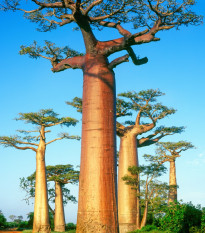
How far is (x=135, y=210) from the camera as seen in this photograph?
14945mm

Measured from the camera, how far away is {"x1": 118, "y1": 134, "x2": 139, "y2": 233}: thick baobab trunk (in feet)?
48.4

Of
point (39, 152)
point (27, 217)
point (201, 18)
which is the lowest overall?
point (27, 217)

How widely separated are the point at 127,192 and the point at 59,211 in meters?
6.34

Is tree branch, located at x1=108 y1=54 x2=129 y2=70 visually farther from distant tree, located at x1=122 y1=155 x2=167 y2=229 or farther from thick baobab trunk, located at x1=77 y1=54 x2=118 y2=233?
distant tree, located at x1=122 y1=155 x2=167 y2=229

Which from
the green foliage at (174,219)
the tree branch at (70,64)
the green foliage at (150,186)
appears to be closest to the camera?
the tree branch at (70,64)

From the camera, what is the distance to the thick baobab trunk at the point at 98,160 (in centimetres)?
518

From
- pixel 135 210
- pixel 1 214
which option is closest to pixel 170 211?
pixel 135 210

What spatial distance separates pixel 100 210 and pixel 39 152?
11158 millimetres

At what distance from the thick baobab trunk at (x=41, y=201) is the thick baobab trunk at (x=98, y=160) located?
10492 millimetres

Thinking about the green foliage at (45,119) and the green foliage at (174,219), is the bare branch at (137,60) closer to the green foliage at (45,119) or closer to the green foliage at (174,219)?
the green foliage at (174,219)

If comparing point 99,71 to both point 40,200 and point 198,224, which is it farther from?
point 40,200

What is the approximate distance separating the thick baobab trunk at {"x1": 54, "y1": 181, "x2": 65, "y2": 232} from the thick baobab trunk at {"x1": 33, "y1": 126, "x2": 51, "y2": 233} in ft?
14.5

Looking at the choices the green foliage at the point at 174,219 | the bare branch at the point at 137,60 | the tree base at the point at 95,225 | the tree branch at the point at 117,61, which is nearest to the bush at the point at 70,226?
the green foliage at the point at 174,219

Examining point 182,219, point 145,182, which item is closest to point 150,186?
point 145,182
